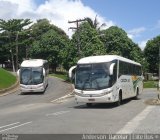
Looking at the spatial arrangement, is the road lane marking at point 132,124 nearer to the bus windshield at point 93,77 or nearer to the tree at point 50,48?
the bus windshield at point 93,77

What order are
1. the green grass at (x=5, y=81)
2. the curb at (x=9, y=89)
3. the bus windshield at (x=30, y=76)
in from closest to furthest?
the bus windshield at (x=30, y=76) < the curb at (x=9, y=89) < the green grass at (x=5, y=81)

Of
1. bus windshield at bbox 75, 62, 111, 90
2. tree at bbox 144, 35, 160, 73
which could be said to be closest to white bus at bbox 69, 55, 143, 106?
bus windshield at bbox 75, 62, 111, 90

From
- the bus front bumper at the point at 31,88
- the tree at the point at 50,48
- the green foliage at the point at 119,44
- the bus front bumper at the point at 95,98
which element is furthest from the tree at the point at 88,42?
the bus front bumper at the point at 95,98

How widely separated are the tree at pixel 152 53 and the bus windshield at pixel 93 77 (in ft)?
237

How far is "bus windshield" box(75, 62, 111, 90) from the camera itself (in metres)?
26.7

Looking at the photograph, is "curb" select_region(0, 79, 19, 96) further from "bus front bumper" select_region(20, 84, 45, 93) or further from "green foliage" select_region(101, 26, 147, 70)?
"green foliage" select_region(101, 26, 147, 70)

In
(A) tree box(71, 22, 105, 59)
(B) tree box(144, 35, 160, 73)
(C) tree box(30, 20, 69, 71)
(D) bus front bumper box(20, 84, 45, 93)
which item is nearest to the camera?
(D) bus front bumper box(20, 84, 45, 93)

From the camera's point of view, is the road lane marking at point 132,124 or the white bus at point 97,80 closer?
the road lane marking at point 132,124

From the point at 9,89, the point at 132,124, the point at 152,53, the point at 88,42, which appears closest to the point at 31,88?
the point at 9,89

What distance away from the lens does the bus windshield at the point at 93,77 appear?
26703 mm

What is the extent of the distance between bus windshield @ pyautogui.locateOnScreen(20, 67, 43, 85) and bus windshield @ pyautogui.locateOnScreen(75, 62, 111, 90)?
20835 mm

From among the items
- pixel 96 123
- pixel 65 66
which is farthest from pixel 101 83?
pixel 65 66

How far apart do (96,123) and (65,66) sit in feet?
175

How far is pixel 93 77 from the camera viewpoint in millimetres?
26812
